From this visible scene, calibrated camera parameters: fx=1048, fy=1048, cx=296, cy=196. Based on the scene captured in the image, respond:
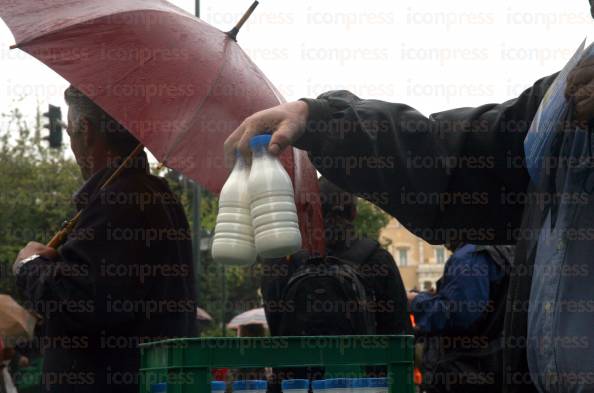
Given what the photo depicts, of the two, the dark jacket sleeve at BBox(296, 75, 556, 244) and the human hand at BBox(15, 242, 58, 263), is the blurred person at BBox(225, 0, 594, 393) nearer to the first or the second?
the dark jacket sleeve at BBox(296, 75, 556, 244)

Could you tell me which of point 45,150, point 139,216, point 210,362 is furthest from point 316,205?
point 45,150

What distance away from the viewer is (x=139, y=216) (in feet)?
14.2

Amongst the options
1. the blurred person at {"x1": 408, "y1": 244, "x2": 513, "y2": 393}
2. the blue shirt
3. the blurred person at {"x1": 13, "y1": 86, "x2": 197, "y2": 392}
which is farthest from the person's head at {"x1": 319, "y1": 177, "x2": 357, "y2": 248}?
the blurred person at {"x1": 13, "y1": 86, "x2": 197, "y2": 392}

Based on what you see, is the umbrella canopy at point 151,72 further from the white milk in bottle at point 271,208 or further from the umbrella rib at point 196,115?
the white milk in bottle at point 271,208

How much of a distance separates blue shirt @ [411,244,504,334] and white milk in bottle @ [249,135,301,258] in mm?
4220

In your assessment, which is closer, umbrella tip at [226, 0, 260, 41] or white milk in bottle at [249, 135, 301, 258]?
white milk in bottle at [249, 135, 301, 258]

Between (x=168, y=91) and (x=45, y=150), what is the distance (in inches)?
1341

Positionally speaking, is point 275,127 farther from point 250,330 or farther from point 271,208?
point 250,330

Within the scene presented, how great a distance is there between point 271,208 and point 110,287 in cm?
202

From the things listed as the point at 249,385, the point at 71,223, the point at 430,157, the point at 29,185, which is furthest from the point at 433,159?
the point at 29,185

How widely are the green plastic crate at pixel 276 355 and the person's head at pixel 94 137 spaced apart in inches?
90.4

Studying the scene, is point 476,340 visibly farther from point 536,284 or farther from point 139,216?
point 536,284

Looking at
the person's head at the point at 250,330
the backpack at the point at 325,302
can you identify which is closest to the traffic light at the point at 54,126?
the person's head at the point at 250,330

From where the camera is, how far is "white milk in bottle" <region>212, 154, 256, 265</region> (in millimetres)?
2312
